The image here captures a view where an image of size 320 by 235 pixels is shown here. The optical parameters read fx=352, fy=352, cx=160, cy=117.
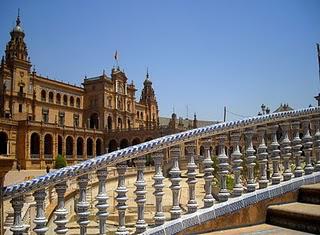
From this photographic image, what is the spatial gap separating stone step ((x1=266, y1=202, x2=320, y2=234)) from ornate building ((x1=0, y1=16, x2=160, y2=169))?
36916 millimetres

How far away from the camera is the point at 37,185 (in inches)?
110

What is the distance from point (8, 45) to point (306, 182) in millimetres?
54972

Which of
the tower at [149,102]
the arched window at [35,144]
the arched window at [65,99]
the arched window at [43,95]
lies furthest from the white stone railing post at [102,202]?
the tower at [149,102]

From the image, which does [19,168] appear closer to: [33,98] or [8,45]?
[33,98]

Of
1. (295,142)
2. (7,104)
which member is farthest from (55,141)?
(295,142)

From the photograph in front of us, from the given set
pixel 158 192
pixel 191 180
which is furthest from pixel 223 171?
pixel 158 192

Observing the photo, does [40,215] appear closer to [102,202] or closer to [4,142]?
[102,202]

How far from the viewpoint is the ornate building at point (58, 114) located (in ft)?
147

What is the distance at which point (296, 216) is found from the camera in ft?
12.6

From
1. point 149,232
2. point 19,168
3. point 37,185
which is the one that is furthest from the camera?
point 19,168

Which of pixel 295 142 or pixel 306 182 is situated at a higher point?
pixel 295 142

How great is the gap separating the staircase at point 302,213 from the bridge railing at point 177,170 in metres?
0.29

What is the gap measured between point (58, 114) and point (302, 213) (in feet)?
193

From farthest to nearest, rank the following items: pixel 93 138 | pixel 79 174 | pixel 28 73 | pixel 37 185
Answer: pixel 93 138 → pixel 28 73 → pixel 79 174 → pixel 37 185
